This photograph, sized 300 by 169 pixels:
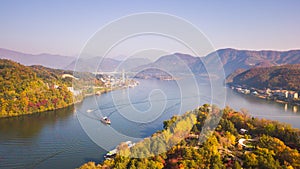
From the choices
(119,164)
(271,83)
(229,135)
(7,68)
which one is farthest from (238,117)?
(271,83)

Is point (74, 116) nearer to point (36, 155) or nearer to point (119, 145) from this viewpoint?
point (36, 155)

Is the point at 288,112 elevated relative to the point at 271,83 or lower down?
lower down

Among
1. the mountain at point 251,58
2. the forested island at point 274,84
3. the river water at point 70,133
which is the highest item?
the mountain at point 251,58

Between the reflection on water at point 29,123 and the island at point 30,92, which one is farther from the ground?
the island at point 30,92

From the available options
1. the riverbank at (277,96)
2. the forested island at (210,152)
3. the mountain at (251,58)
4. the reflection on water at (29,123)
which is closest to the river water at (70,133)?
the reflection on water at (29,123)

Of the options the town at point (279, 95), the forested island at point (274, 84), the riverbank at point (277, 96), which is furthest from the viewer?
the forested island at point (274, 84)

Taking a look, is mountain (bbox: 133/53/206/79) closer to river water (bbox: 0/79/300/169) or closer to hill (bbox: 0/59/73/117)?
river water (bbox: 0/79/300/169)

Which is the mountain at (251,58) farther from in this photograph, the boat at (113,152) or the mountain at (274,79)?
the boat at (113,152)
